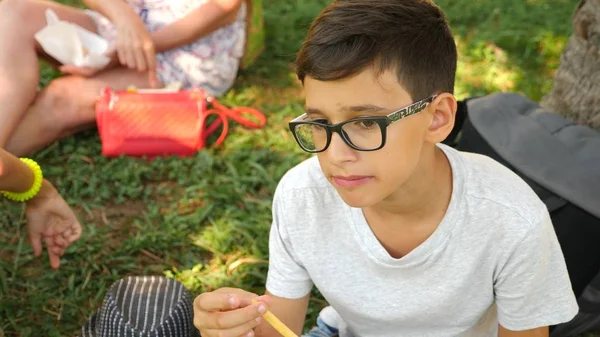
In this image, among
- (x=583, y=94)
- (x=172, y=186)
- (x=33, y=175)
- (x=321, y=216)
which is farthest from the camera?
(x=172, y=186)

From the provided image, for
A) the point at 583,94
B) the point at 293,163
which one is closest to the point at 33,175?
the point at 293,163

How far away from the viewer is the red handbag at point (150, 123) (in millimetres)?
3086

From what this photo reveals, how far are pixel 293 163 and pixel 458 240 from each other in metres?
1.50

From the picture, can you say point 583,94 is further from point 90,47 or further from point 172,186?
point 90,47

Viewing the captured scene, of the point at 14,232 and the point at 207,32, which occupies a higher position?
the point at 207,32

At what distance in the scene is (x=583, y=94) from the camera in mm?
2609

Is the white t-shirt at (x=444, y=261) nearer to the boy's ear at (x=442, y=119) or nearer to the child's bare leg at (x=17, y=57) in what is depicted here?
the boy's ear at (x=442, y=119)

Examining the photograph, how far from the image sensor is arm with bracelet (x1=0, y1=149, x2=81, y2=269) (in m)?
2.19

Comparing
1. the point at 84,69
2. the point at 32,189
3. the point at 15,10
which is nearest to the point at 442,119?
the point at 32,189

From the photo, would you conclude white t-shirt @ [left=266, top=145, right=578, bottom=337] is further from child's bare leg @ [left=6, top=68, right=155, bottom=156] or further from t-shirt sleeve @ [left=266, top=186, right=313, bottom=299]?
child's bare leg @ [left=6, top=68, right=155, bottom=156]

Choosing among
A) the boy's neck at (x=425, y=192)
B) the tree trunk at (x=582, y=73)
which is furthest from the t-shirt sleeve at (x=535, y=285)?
the tree trunk at (x=582, y=73)

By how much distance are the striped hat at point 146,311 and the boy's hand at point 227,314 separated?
41cm

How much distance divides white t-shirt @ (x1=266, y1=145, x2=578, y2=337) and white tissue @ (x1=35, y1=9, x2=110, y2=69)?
1707 mm

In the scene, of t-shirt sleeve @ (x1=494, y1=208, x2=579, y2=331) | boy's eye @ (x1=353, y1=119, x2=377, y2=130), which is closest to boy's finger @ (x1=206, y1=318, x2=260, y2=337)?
boy's eye @ (x1=353, y1=119, x2=377, y2=130)
